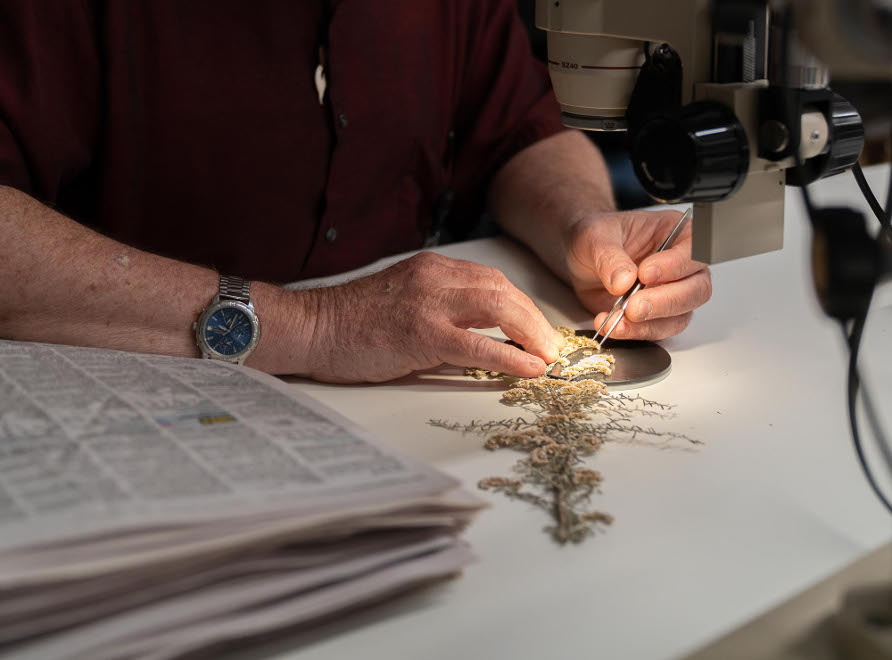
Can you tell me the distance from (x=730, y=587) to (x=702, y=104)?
0.42 meters

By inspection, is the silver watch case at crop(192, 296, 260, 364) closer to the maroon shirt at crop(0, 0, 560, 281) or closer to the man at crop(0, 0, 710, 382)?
the man at crop(0, 0, 710, 382)

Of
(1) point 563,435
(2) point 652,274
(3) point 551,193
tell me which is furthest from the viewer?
(3) point 551,193

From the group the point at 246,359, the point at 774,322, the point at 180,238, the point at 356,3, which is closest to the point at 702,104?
the point at 774,322

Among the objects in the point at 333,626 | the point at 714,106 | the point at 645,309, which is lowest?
the point at 333,626

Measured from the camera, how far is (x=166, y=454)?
66 cm

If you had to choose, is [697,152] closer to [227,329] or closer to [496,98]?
[227,329]

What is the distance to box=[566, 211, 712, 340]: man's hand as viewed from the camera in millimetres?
1130

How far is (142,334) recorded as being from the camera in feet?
3.41

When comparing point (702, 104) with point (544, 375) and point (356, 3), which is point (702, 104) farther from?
point (356, 3)

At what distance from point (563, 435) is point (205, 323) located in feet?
1.40

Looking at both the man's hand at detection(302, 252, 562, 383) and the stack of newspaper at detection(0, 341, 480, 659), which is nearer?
the stack of newspaper at detection(0, 341, 480, 659)

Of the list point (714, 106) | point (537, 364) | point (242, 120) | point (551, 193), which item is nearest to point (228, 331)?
point (537, 364)

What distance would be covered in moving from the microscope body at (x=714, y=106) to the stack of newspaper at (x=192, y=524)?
373mm

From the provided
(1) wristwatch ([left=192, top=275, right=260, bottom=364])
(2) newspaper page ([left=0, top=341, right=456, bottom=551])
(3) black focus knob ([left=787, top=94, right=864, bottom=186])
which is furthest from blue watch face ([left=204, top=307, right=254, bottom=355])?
(3) black focus knob ([left=787, top=94, right=864, bottom=186])
